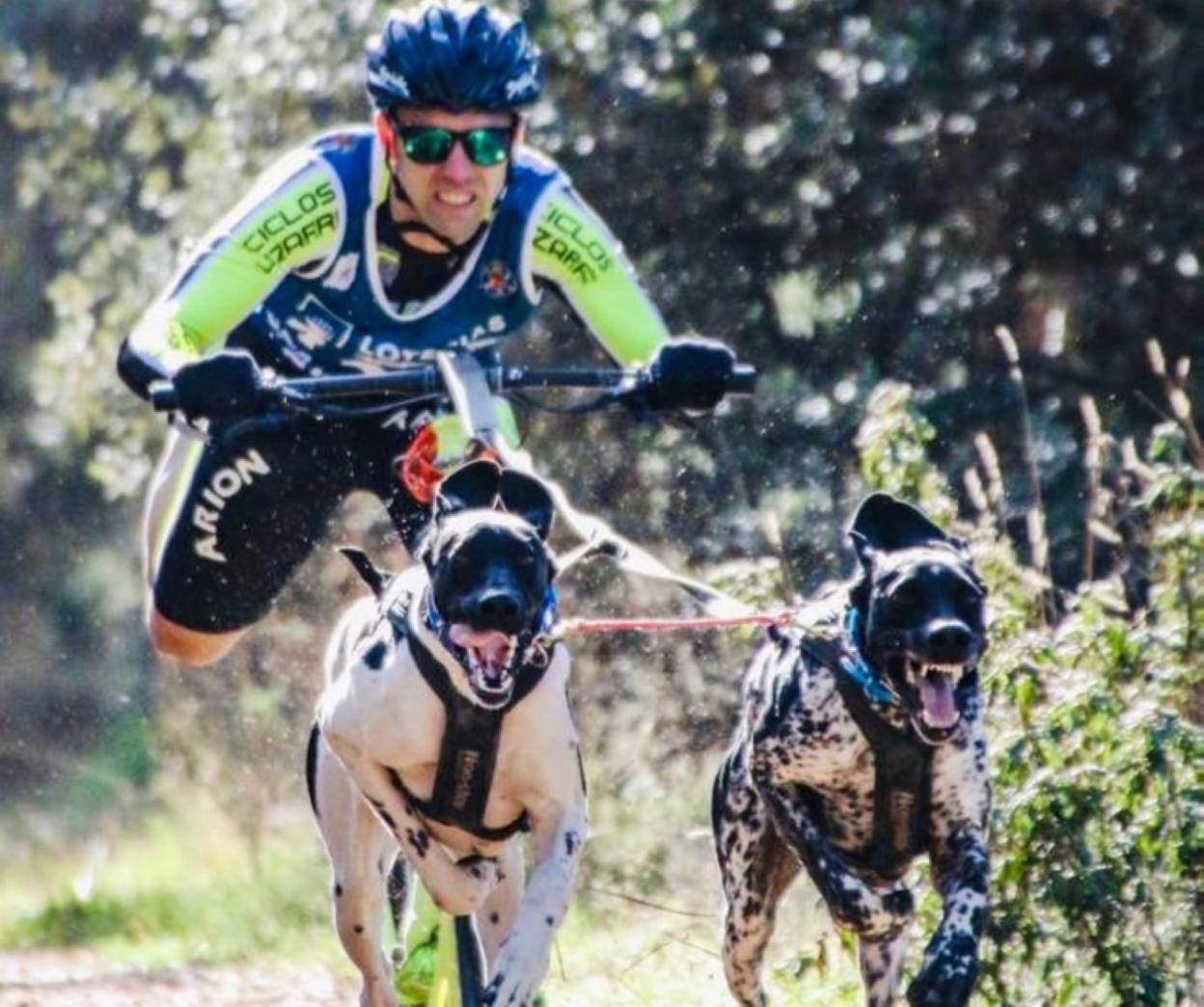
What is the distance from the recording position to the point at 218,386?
7.04 metres

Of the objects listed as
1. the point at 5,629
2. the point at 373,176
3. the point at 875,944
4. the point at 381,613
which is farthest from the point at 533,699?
the point at 5,629

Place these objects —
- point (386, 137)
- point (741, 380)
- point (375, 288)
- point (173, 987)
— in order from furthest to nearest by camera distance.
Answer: point (173, 987)
point (375, 288)
point (386, 137)
point (741, 380)

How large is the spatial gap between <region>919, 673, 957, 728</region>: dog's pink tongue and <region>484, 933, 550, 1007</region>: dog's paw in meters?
0.83

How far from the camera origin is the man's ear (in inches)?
304

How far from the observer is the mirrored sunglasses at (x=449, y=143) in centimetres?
762

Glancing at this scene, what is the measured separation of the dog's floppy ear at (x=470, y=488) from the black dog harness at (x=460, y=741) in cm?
22

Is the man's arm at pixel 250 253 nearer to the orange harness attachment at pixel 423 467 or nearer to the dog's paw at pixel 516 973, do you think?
the orange harness attachment at pixel 423 467

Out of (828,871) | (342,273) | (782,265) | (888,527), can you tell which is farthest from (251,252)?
(782,265)

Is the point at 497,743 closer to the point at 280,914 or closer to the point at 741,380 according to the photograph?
the point at 741,380

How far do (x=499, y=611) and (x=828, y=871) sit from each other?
3.40ft

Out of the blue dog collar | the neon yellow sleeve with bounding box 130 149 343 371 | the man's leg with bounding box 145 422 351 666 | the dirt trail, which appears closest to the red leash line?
the blue dog collar

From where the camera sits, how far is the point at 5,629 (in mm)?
20625

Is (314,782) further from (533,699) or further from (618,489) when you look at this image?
(618,489)

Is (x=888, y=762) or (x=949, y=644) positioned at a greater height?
(x=949, y=644)
